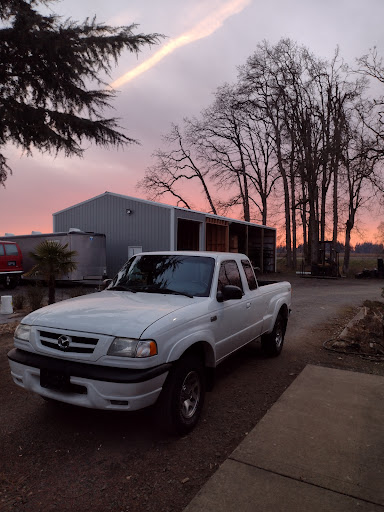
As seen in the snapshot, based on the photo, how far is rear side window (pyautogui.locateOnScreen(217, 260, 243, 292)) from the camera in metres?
4.56

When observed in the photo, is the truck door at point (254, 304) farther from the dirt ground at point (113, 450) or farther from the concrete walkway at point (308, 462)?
the concrete walkway at point (308, 462)

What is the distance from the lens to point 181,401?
3.43 metres

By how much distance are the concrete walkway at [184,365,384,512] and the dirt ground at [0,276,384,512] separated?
209 millimetres

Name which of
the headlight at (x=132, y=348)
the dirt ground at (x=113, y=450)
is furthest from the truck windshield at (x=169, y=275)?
the dirt ground at (x=113, y=450)

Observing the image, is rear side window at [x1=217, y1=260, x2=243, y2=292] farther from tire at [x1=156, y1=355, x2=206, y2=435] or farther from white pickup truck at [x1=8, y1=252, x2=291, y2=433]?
tire at [x1=156, y1=355, x2=206, y2=435]

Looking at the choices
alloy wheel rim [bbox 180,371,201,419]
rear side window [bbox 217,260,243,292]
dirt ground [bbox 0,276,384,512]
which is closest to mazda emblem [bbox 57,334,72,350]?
dirt ground [bbox 0,276,384,512]

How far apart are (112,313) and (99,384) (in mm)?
683

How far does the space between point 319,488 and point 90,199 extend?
70.9 feet

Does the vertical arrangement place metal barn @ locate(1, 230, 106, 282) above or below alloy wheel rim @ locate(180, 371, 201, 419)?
above

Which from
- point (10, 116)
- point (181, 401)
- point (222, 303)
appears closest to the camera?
point (181, 401)

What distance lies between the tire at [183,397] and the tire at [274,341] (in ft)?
8.73

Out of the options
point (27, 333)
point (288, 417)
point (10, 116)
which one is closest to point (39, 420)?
point (27, 333)

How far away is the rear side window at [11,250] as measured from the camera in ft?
53.1

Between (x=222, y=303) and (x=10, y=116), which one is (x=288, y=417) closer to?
(x=222, y=303)
